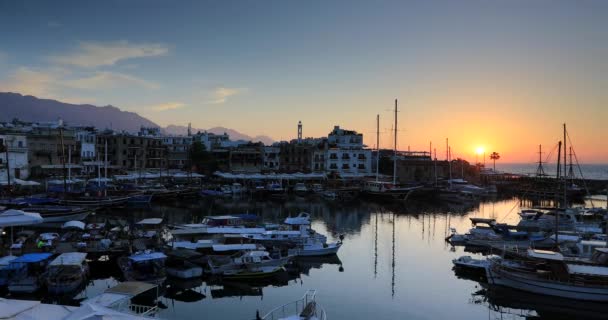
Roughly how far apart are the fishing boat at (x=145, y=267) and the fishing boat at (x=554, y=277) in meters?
20.7

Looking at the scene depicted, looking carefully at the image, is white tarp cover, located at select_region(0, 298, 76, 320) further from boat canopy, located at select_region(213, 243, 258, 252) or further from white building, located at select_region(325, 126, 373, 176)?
white building, located at select_region(325, 126, 373, 176)

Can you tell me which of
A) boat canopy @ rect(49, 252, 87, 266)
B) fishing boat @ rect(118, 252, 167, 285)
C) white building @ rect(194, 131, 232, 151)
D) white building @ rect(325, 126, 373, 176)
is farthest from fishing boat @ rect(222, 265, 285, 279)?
white building @ rect(194, 131, 232, 151)

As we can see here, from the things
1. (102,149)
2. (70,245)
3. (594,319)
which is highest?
(102,149)

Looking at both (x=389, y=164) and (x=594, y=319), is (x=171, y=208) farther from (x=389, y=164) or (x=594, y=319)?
(x=389, y=164)

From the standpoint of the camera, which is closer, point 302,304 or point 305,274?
point 302,304

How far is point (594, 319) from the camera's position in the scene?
2316 cm

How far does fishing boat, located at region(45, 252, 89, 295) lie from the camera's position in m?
24.2

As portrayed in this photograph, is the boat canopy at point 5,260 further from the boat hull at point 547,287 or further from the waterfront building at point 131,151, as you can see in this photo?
the waterfront building at point 131,151

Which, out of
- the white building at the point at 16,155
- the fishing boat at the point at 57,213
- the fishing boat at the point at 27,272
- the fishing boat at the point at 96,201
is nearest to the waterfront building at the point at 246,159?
the white building at the point at 16,155

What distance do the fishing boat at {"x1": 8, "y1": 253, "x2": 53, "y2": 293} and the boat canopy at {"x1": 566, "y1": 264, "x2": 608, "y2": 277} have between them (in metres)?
30.3

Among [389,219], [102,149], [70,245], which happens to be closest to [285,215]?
[389,219]

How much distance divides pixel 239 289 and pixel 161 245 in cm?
832

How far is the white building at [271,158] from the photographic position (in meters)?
105

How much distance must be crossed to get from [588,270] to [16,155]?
76.9 meters
